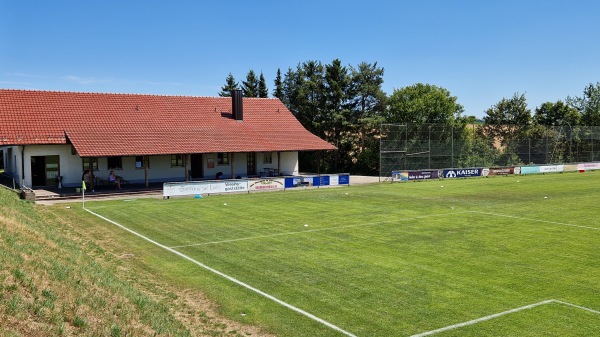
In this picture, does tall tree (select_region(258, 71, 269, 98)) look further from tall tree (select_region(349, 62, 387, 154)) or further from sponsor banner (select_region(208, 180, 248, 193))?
sponsor banner (select_region(208, 180, 248, 193))

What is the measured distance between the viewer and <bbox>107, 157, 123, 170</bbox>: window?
1415 inches

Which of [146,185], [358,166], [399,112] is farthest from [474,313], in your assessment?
[399,112]

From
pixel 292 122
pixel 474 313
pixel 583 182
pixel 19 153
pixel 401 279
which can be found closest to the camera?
pixel 474 313

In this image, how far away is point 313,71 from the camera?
209ft

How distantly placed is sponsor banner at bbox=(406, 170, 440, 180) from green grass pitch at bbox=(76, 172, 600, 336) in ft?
47.7

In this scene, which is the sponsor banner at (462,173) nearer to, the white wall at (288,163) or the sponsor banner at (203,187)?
the white wall at (288,163)

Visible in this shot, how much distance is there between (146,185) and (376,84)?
1307 inches

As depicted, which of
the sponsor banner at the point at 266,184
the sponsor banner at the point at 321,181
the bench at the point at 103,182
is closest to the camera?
the sponsor banner at the point at 266,184

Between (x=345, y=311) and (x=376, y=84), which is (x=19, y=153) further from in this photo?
(x=376, y=84)

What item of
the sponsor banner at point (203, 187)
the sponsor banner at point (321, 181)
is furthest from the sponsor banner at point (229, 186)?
the sponsor banner at point (321, 181)

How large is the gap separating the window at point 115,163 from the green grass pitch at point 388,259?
8.37m

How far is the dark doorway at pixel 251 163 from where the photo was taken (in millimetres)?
42606

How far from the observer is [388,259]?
49.6ft

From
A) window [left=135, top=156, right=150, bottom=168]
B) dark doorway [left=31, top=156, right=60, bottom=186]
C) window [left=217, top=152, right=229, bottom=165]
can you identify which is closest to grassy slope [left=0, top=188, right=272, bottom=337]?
dark doorway [left=31, top=156, right=60, bottom=186]
